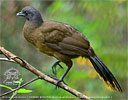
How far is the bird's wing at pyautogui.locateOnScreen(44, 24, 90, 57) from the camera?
2.80m

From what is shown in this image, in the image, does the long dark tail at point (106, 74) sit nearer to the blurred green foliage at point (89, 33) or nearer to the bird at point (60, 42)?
the bird at point (60, 42)

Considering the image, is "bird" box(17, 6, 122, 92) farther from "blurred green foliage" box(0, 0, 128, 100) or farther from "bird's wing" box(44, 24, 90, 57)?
"blurred green foliage" box(0, 0, 128, 100)

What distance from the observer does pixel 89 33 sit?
405 centimetres

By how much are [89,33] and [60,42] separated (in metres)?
1.29

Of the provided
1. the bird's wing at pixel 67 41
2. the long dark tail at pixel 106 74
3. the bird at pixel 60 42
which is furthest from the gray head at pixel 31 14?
the long dark tail at pixel 106 74

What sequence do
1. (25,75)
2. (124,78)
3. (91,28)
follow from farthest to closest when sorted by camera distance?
(25,75), (124,78), (91,28)

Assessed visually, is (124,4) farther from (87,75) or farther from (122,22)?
(87,75)

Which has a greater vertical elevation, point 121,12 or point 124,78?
point 121,12

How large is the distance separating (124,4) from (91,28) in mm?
753

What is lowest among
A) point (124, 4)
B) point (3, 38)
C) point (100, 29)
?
point (3, 38)

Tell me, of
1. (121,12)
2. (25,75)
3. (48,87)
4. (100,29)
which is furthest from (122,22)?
(25,75)

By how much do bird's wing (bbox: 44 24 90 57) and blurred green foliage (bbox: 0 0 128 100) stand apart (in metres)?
0.97

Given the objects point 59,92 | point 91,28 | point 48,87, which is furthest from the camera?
point 91,28

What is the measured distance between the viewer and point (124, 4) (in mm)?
4371
